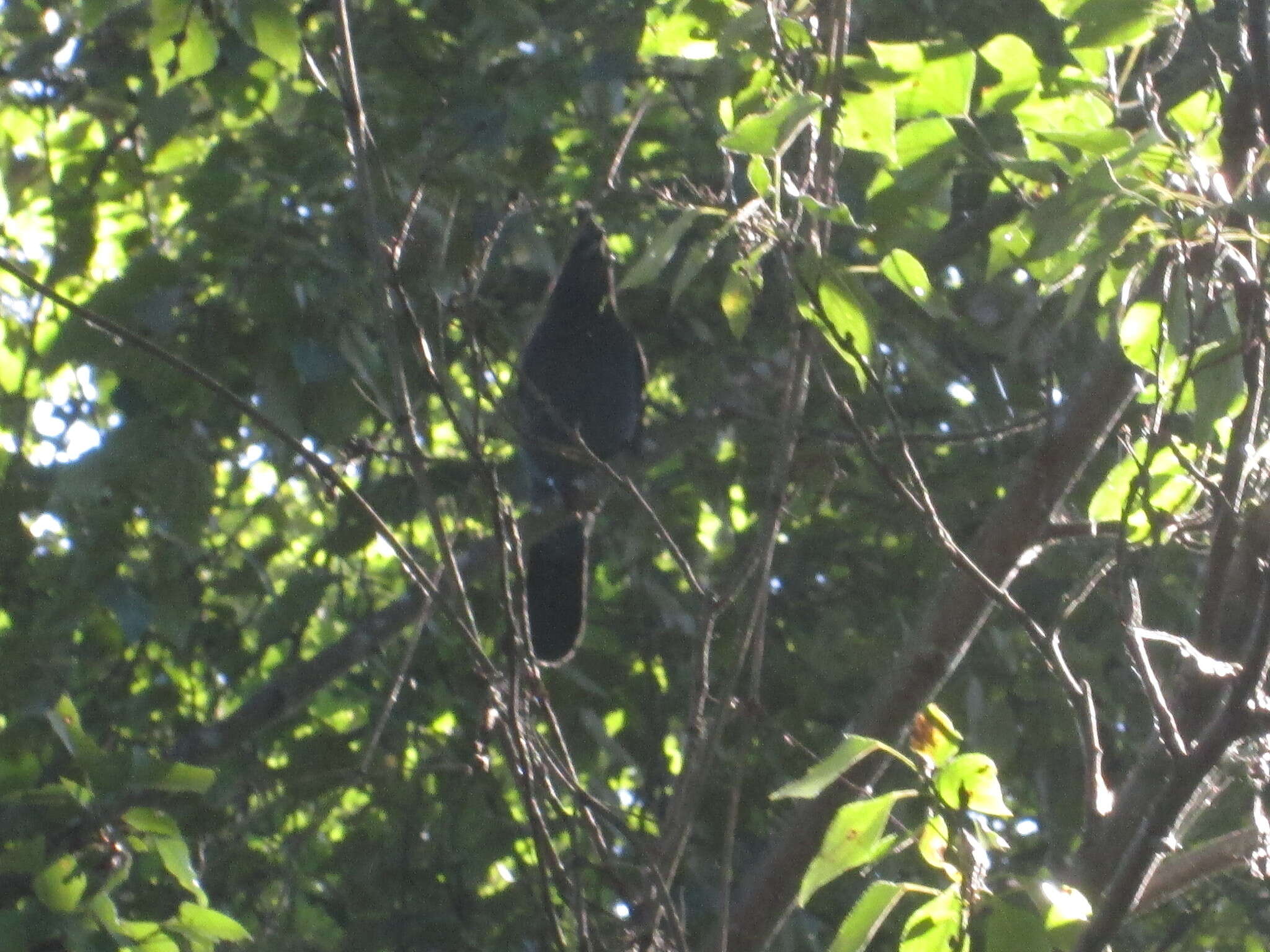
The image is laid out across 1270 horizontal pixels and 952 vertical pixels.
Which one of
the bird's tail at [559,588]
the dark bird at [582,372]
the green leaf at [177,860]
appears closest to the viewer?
the green leaf at [177,860]

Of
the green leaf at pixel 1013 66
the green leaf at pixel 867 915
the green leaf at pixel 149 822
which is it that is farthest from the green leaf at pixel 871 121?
the green leaf at pixel 149 822

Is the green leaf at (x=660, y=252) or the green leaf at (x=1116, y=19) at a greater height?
the green leaf at (x=1116, y=19)

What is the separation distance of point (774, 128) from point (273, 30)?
873 millimetres

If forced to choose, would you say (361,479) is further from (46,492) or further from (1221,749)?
(1221,749)

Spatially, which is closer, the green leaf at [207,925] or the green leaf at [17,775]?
the green leaf at [207,925]

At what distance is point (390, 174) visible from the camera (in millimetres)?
3004

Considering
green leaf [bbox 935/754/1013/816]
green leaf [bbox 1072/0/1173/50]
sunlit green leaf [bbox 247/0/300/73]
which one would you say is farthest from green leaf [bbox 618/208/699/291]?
sunlit green leaf [bbox 247/0/300/73]

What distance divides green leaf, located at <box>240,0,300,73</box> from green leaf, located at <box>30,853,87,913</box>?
1012 millimetres

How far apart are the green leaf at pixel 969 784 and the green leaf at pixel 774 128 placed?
0.55 m

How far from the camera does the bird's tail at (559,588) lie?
3471 millimetres

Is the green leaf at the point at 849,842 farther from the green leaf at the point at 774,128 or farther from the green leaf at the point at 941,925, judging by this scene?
the green leaf at the point at 774,128

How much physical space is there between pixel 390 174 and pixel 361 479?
3.04 ft

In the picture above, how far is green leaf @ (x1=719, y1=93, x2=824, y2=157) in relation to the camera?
1.27 m

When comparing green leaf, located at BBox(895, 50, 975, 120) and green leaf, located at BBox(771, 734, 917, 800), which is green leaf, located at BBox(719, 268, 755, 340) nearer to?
green leaf, located at BBox(895, 50, 975, 120)
